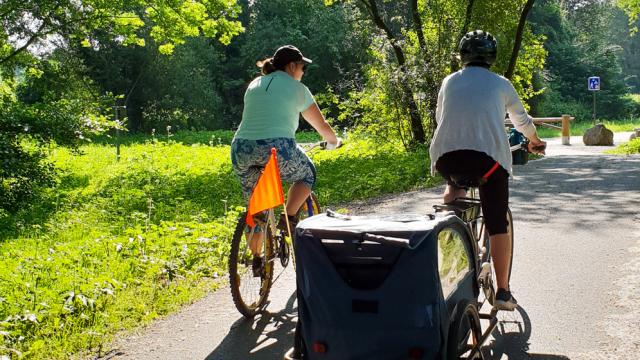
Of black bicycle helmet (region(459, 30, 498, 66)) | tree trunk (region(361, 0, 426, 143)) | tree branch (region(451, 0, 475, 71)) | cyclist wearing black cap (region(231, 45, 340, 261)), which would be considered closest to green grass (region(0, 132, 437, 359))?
cyclist wearing black cap (region(231, 45, 340, 261))

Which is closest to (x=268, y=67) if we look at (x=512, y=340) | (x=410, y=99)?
(x=512, y=340)

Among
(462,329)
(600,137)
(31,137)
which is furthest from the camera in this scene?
(600,137)

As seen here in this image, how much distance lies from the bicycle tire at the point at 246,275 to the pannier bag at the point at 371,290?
76.5 inches

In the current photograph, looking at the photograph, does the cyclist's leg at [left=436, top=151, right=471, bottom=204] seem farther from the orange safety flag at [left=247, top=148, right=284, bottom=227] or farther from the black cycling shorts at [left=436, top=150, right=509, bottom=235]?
the orange safety flag at [left=247, top=148, right=284, bottom=227]

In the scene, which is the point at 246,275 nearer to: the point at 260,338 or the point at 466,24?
the point at 260,338

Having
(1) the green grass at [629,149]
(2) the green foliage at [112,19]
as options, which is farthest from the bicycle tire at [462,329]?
(1) the green grass at [629,149]

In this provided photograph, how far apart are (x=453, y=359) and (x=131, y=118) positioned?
43601 mm

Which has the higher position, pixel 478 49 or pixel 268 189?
pixel 478 49

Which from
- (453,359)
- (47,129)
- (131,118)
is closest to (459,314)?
(453,359)

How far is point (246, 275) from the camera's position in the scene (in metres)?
5.65

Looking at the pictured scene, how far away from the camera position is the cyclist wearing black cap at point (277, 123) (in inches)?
210

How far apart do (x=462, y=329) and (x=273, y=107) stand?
2.38m

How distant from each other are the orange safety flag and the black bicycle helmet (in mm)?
1446

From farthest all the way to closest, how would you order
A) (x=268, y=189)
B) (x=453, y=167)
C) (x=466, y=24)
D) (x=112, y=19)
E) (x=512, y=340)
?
1. (x=466, y=24)
2. (x=112, y=19)
3. (x=268, y=189)
4. (x=512, y=340)
5. (x=453, y=167)
